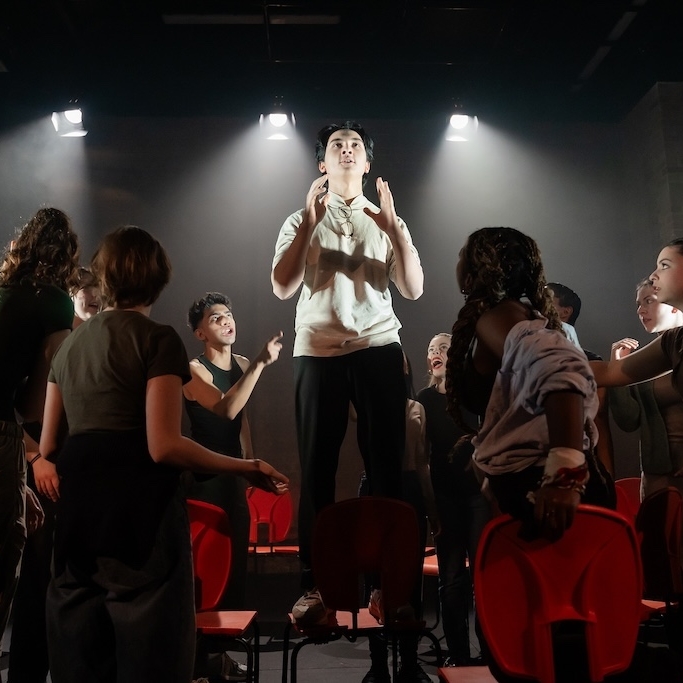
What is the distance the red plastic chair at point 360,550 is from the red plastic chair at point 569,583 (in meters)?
0.78

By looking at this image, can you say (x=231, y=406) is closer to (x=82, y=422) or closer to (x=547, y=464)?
(x=82, y=422)

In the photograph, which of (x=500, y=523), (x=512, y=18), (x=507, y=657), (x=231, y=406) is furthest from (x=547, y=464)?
(x=512, y=18)

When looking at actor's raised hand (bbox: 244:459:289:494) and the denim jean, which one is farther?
the denim jean

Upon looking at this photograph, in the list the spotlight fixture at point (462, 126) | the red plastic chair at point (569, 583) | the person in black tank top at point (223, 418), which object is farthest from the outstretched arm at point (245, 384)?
the spotlight fixture at point (462, 126)

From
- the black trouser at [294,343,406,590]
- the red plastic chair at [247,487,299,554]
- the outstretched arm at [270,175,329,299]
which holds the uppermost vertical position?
the outstretched arm at [270,175,329,299]

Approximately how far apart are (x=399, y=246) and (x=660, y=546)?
55.6 inches

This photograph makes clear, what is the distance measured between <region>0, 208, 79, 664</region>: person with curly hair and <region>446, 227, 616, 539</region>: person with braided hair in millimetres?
1229

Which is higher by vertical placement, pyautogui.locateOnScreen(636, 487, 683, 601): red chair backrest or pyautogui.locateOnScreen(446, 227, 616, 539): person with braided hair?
pyautogui.locateOnScreen(446, 227, 616, 539): person with braided hair

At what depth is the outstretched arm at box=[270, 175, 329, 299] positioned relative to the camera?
2668 millimetres

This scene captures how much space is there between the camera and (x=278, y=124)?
698 centimetres

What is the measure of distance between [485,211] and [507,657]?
20.1ft

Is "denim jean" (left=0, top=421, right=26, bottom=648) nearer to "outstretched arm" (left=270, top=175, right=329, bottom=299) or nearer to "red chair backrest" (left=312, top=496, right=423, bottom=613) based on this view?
"red chair backrest" (left=312, top=496, right=423, bottom=613)

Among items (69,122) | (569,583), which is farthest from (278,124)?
(569,583)

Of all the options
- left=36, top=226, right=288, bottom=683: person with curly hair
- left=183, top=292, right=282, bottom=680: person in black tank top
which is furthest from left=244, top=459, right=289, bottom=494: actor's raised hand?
left=183, top=292, right=282, bottom=680: person in black tank top
